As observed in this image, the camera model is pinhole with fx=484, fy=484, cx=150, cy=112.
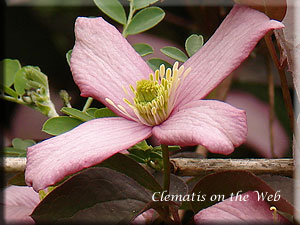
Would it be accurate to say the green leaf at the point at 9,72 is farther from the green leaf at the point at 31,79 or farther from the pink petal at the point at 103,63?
the pink petal at the point at 103,63

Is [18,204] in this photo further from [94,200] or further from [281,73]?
[281,73]

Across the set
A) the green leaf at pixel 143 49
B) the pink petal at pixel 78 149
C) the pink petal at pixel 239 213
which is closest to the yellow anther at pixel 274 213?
the pink petal at pixel 239 213

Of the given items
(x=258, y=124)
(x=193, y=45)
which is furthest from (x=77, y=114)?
(x=258, y=124)

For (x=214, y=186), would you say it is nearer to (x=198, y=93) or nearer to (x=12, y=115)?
(x=198, y=93)

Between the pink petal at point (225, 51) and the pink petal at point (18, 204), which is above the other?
the pink petal at point (225, 51)

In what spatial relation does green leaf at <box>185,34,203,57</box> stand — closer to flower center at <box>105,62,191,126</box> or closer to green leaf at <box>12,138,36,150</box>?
flower center at <box>105,62,191,126</box>

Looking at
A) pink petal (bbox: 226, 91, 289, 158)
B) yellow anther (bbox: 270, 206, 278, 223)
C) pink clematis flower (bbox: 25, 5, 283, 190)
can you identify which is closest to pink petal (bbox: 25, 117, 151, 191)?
pink clematis flower (bbox: 25, 5, 283, 190)

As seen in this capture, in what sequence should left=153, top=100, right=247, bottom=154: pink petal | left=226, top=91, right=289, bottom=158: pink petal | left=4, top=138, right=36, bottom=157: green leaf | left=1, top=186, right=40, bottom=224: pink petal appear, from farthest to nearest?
1. left=226, top=91, right=289, bottom=158: pink petal
2. left=4, top=138, right=36, bottom=157: green leaf
3. left=1, top=186, right=40, bottom=224: pink petal
4. left=153, top=100, right=247, bottom=154: pink petal

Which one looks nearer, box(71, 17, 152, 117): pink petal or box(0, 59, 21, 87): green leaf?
box(71, 17, 152, 117): pink petal
